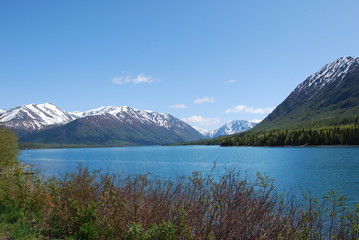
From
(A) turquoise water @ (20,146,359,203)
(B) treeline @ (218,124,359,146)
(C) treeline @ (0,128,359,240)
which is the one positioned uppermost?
(B) treeline @ (218,124,359,146)

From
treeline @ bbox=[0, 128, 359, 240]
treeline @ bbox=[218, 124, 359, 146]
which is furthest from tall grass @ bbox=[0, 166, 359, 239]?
treeline @ bbox=[218, 124, 359, 146]

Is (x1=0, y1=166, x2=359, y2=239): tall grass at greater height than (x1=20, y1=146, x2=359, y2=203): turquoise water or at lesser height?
greater

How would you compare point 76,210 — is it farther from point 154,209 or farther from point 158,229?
point 158,229

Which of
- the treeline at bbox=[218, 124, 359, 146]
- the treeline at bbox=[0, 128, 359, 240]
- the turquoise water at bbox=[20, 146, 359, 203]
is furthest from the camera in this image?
the treeline at bbox=[218, 124, 359, 146]

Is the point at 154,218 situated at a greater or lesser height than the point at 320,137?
lesser

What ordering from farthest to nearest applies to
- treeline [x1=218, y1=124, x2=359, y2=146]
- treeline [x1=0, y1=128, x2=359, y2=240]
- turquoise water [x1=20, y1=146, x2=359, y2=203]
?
1. treeline [x1=218, y1=124, x2=359, y2=146]
2. turquoise water [x1=20, y1=146, x2=359, y2=203]
3. treeline [x1=0, y1=128, x2=359, y2=240]

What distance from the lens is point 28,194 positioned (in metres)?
13.7

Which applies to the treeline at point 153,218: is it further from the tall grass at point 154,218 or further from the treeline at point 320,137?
the treeline at point 320,137

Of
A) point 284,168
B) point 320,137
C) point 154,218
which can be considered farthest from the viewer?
point 320,137

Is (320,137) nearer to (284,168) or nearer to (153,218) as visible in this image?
(284,168)

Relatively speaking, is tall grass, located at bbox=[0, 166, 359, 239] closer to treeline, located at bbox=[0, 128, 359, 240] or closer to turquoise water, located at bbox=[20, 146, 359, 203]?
treeline, located at bbox=[0, 128, 359, 240]

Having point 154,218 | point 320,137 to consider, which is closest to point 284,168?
point 154,218

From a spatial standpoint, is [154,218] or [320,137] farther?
[320,137]

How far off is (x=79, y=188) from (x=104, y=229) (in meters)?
4.36
